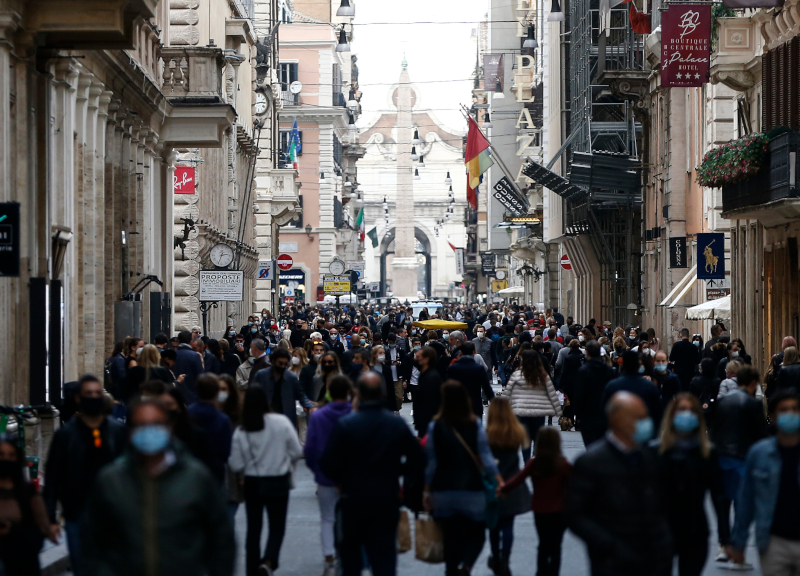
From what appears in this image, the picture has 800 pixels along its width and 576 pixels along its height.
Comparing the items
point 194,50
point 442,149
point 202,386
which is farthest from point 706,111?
point 442,149

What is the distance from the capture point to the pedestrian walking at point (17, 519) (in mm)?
7504

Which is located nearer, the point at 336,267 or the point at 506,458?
the point at 506,458

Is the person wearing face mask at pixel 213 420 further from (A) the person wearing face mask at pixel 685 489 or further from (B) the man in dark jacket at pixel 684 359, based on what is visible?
(B) the man in dark jacket at pixel 684 359

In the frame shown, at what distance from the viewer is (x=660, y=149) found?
37812mm

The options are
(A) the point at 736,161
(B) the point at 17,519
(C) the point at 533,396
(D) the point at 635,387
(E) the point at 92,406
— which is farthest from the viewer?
(A) the point at 736,161

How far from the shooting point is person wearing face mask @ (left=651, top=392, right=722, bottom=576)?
8273 mm

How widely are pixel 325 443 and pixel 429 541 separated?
4.38 ft

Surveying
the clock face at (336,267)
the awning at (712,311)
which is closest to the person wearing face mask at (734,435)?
the awning at (712,311)

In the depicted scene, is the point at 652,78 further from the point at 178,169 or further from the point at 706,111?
the point at 178,169

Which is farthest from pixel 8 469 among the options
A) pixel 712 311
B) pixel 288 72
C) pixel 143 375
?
pixel 288 72

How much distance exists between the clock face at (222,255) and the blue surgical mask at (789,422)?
23.2 meters

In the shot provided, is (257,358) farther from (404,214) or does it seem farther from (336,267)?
(404,214)

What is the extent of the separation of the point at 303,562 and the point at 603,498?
5.05 m

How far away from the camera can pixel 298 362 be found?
17859 mm
